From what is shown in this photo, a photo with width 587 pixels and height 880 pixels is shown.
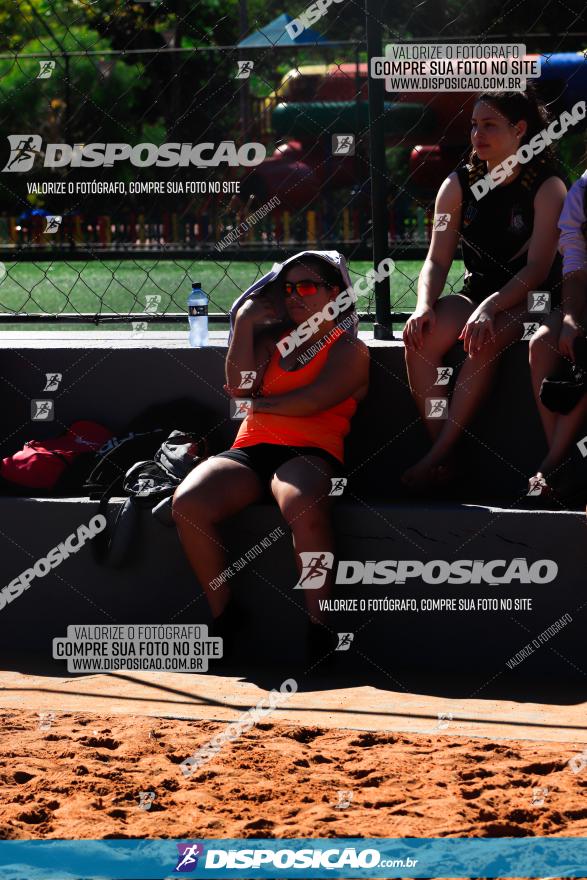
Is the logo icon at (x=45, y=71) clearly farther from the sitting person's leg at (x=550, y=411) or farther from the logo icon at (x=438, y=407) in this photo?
the sitting person's leg at (x=550, y=411)

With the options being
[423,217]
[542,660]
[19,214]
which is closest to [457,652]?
[542,660]

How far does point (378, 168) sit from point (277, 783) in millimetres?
2871

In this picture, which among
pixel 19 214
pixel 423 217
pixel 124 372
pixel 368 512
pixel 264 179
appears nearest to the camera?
pixel 368 512

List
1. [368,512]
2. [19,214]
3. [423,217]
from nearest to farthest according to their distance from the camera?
1. [368,512]
2. [423,217]
3. [19,214]

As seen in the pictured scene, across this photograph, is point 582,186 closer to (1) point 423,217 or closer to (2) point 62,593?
(2) point 62,593

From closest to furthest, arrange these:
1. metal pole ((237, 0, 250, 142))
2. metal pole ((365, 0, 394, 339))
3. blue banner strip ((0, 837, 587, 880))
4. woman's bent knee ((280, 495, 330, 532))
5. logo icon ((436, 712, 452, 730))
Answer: blue banner strip ((0, 837, 587, 880)) → logo icon ((436, 712, 452, 730)) → woman's bent knee ((280, 495, 330, 532)) → metal pole ((365, 0, 394, 339)) → metal pole ((237, 0, 250, 142))

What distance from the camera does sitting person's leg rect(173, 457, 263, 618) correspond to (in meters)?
4.86

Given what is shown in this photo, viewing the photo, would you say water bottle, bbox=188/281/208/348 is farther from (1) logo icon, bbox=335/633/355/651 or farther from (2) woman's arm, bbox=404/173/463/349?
(1) logo icon, bbox=335/633/355/651

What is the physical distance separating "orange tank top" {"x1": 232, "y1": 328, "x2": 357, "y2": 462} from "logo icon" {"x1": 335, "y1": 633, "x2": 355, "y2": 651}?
2.13 ft

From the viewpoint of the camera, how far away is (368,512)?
4.86 m

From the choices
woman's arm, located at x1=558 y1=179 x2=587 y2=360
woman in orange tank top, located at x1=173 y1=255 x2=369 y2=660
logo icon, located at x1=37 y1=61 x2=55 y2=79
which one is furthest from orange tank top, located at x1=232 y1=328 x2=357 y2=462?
logo icon, located at x1=37 y1=61 x2=55 y2=79

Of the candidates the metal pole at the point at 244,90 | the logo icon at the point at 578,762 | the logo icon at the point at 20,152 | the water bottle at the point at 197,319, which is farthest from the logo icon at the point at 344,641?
the metal pole at the point at 244,90

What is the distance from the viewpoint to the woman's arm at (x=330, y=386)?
497 cm

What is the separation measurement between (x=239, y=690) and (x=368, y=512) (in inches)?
31.5
